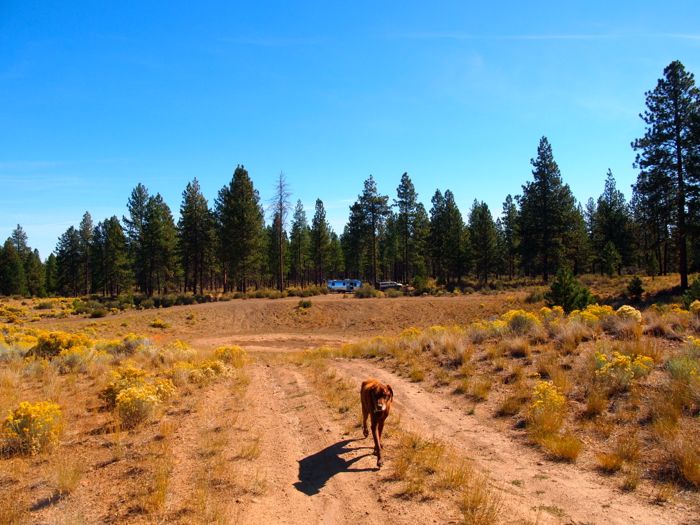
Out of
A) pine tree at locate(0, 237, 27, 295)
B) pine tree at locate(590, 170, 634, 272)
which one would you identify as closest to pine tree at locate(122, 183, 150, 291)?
pine tree at locate(0, 237, 27, 295)

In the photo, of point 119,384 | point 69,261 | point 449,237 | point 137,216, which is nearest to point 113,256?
point 137,216

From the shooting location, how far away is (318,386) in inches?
431

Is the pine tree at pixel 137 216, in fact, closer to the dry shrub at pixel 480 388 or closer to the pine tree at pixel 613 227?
the dry shrub at pixel 480 388

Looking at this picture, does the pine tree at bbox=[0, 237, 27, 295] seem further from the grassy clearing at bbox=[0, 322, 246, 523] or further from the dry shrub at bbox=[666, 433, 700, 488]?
the dry shrub at bbox=[666, 433, 700, 488]

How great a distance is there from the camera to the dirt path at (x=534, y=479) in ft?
15.0

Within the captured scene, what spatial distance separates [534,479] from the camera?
18.3ft

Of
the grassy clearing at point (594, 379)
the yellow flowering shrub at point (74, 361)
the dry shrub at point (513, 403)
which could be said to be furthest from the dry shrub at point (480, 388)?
the yellow flowering shrub at point (74, 361)

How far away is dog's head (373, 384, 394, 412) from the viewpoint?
5988 mm

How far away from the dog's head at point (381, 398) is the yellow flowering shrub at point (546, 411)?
2889 millimetres

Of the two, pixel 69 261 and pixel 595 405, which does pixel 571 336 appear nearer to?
pixel 595 405

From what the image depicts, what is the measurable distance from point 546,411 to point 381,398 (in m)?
3.44

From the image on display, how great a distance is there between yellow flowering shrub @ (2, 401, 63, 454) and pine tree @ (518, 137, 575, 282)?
1902 inches

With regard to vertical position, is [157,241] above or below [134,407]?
above

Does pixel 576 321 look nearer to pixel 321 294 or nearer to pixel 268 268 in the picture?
pixel 321 294
